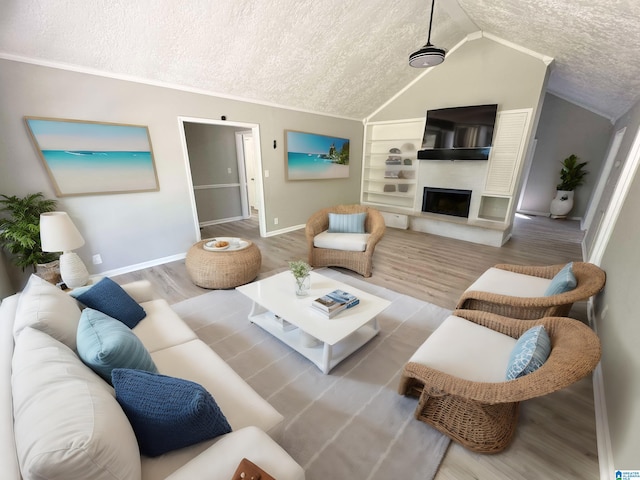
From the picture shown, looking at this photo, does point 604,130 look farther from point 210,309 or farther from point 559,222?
point 210,309

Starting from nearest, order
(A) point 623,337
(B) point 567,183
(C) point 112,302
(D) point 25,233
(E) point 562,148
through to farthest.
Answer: (A) point 623,337 < (C) point 112,302 < (D) point 25,233 < (B) point 567,183 < (E) point 562,148

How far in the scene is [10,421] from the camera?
0.75 m

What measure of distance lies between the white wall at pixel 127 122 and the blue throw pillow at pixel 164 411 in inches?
120

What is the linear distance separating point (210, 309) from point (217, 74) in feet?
9.75

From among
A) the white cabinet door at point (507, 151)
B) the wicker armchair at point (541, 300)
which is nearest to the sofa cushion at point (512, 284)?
the wicker armchair at point (541, 300)

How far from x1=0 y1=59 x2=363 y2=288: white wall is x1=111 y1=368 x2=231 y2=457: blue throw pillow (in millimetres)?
3052

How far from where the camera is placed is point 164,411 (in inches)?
32.1

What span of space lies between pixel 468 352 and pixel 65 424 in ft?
5.64

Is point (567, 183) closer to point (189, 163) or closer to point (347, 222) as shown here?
point (347, 222)

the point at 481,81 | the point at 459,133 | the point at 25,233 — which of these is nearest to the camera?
the point at 25,233

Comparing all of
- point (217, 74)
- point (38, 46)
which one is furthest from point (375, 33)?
point (38, 46)

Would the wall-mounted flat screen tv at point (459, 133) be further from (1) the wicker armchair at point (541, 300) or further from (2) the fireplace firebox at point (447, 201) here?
(1) the wicker armchair at point (541, 300)

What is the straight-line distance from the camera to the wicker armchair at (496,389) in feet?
3.40

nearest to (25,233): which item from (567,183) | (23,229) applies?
(23,229)
